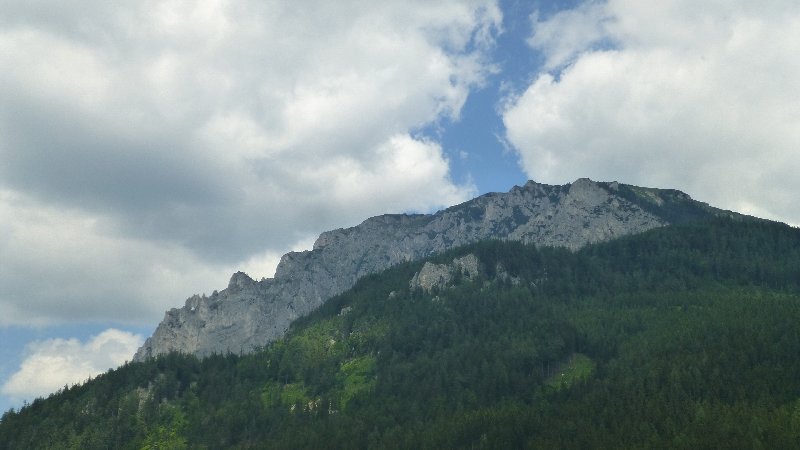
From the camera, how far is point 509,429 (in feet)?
623

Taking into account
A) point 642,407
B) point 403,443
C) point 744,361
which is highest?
point 744,361

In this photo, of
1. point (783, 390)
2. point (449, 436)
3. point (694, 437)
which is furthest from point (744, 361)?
point (449, 436)

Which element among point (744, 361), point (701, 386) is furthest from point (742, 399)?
point (744, 361)

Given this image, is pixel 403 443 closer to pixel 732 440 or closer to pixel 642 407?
pixel 642 407

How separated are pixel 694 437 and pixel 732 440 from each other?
842 centimetres

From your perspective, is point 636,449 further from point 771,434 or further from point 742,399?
point 742,399

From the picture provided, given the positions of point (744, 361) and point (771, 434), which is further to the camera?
point (744, 361)

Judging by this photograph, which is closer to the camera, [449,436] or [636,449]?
[636,449]

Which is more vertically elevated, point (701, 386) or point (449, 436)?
point (701, 386)

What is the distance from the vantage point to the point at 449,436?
195 meters

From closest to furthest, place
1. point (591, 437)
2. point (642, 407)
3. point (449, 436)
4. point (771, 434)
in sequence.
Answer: point (771, 434)
point (591, 437)
point (642, 407)
point (449, 436)

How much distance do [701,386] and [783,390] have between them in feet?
68.1

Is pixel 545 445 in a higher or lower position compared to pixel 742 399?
lower

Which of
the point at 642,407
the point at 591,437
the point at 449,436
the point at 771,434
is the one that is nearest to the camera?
the point at 771,434
